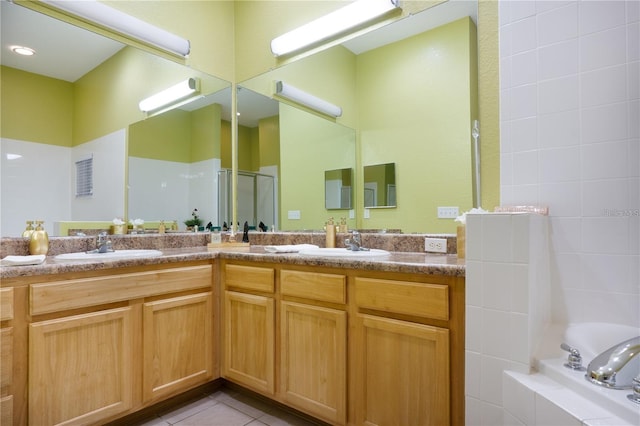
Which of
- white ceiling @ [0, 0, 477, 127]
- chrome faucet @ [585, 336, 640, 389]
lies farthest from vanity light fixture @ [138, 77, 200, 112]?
chrome faucet @ [585, 336, 640, 389]

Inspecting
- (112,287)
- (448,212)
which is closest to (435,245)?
(448,212)

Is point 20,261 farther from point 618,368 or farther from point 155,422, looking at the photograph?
point 618,368

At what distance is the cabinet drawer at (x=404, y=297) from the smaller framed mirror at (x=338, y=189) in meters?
0.88

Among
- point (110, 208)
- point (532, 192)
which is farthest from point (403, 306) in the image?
point (110, 208)

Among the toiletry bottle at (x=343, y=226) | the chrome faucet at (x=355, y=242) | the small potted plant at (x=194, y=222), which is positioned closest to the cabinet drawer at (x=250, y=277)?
the chrome faucet at (x=355, y=242)

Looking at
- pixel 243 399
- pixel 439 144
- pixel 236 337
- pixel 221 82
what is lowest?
pixel 243 399

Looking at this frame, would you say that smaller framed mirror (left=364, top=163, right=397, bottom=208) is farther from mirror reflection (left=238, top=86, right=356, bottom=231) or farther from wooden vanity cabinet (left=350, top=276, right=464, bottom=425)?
wooden vanity cabinet (left=350, top=276, right=464, bottom=425)

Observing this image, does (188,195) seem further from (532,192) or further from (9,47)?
(532,192)

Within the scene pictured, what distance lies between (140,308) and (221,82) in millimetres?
1869

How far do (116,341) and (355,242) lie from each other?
4.19 ft

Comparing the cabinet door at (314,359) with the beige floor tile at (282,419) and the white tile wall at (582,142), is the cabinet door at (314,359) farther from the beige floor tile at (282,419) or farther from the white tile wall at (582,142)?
the white tile wall at (582,142)

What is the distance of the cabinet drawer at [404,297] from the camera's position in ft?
4.27

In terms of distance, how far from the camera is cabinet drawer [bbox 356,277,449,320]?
1.30 metres

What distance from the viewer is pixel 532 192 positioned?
1494mm
